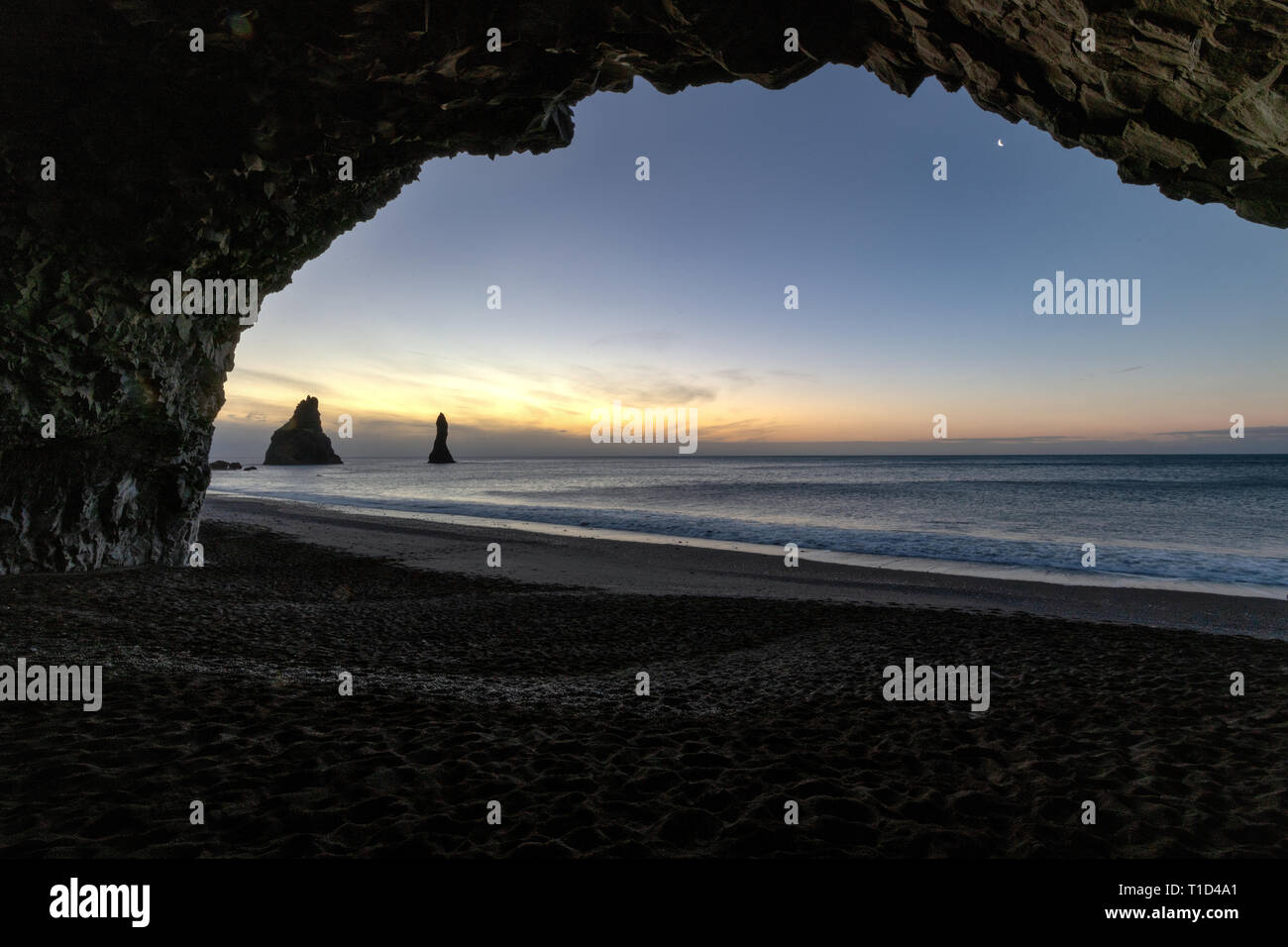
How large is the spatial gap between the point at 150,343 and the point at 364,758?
15.3 m

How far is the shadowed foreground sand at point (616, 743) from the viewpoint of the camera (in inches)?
165

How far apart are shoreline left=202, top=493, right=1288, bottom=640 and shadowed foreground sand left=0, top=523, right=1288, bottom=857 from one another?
375 cm

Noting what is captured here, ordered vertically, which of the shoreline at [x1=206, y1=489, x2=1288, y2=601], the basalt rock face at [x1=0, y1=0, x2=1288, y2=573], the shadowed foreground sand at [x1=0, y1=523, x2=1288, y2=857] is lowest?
the shoreline at [x1=206, y1=489, x2=1288, y2=601]

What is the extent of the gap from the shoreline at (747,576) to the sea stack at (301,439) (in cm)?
13022

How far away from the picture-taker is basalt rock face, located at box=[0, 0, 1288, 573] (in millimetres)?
8188

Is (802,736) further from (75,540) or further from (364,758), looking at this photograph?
(75,540)

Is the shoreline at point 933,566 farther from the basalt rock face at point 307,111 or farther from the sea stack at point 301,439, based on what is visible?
the sea stack at point 301,439

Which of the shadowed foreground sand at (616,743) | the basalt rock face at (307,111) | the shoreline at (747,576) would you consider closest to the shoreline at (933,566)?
the shoreline at (747,576)

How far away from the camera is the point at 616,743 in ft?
19.6

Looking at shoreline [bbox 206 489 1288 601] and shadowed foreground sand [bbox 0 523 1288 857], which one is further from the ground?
shadowed foreground sand [bbox 0 523 1288 857]

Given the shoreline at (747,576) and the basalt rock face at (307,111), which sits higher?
the basalt rock face at (307,111)

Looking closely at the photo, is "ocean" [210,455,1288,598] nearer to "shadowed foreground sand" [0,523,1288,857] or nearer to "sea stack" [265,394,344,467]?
"shadowed foreground sand" [0,523,1288,857]

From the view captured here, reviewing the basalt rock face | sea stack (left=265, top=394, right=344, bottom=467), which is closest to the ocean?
the basalt rock face

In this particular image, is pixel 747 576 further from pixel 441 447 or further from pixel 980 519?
pixel 441 447
